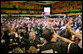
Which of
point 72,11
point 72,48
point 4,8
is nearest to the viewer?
point 72,48

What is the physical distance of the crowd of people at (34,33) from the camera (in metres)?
1.42

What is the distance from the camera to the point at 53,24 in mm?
1801

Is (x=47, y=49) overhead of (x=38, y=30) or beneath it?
beneath

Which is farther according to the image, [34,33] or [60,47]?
Result: [34,33]

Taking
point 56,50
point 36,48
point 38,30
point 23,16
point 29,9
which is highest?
point 29,9

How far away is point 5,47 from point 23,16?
615 millimetres

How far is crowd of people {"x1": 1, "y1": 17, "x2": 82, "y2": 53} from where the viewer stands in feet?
4.65

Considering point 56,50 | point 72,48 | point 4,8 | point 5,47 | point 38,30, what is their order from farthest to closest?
point 38,30
point 4,8
point 5,47
point 56,50
point 72,48

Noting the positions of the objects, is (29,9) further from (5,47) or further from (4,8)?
(5,47)

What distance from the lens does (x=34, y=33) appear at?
1.74m

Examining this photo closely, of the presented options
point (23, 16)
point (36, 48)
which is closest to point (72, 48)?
point (36, 48)

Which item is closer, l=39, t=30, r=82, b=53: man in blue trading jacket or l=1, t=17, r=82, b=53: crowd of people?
l=39, t=30, r=82, b=53: man in blue trading jacket

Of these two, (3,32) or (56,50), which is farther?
(3,32)

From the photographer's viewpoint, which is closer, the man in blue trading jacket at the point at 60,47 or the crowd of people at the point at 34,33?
the man in blue trading jacket at the point at 60,47
